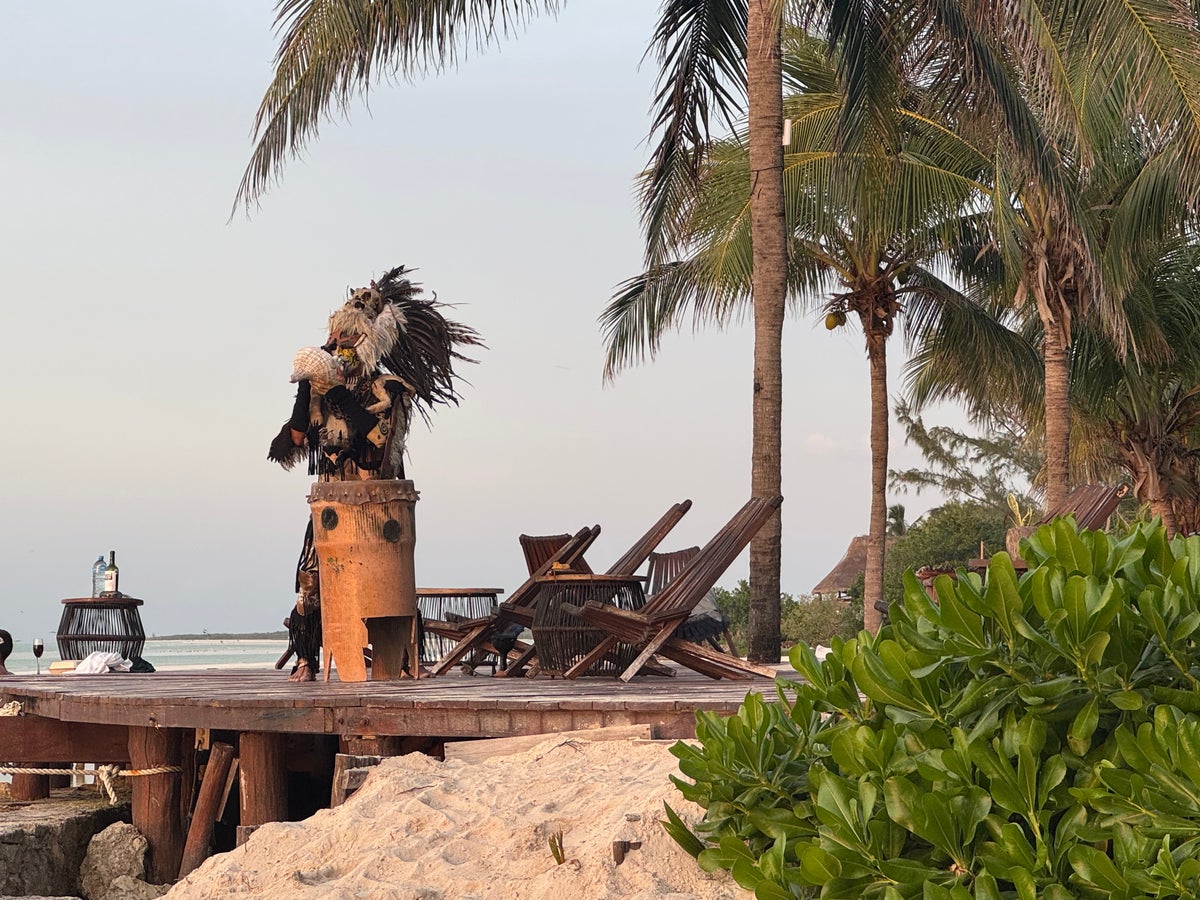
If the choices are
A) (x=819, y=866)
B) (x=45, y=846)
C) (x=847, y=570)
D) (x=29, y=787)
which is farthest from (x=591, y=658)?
(x=847, y=570)

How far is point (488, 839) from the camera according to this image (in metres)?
4.21

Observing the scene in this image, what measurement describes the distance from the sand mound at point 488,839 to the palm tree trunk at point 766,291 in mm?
5066

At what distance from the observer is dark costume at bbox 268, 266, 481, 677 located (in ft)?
24.5

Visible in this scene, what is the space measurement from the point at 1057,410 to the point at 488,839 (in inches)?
476

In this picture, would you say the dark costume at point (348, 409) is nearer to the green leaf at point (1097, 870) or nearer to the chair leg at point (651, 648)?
the chair leg at point (651, 648)

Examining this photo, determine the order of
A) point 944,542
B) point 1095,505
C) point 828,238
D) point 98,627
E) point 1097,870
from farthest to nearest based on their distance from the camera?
point 944,542, point 828,238, point 98,627, point 1095,505, point 1097,870

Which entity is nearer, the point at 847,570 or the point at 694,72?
the point at 694,72

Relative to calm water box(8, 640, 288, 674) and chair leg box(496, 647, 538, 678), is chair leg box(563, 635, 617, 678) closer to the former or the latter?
chair leg box(496, 647, 538, 678)

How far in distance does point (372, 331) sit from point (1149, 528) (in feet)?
17.3

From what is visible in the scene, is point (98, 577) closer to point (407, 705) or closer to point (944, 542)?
point (407, 705)

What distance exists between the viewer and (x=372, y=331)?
7.64 meters

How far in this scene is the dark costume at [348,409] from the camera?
24.5ft

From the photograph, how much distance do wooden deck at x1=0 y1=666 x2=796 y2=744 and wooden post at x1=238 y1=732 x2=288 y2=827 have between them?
156mm

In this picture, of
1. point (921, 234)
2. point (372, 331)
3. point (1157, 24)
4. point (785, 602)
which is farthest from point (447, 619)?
point (785, 602)
